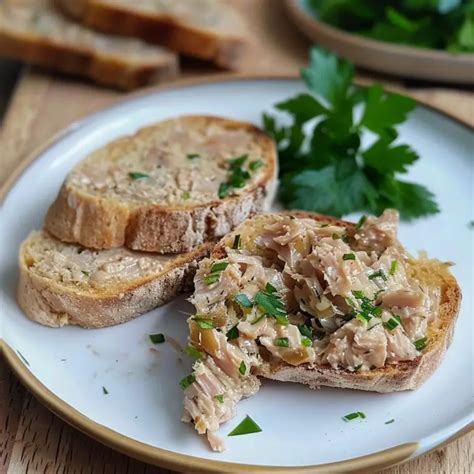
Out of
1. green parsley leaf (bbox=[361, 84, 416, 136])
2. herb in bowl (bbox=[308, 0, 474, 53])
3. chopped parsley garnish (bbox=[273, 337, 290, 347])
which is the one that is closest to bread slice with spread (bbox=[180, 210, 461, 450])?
chopped parsley garnish (bbox=[273, 337, 290, 347])

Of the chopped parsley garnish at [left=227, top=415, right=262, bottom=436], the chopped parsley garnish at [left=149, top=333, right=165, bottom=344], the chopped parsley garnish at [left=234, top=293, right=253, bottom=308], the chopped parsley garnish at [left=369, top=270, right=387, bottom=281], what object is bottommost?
the chopped parsley garnish at [left=149, top=333, right=165, bottom=344]

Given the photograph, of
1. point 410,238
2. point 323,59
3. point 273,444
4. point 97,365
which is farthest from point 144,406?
point 323,59

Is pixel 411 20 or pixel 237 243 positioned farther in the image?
pixel 411 20

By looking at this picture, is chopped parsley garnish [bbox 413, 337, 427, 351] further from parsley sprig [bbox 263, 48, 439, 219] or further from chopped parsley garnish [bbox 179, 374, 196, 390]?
parsley sprig [bbox 263, 48, 439, 219]

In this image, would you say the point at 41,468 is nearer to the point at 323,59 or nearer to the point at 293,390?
the point at 293,390

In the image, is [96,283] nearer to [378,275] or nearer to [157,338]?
[157,338]

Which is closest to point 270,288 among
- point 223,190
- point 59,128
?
point 223,190

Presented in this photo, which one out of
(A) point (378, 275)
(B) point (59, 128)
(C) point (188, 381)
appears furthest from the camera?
(B) point (59, 128)
